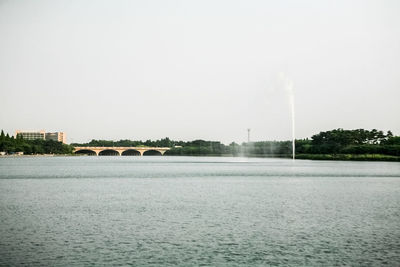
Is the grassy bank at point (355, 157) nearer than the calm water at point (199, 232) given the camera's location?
No

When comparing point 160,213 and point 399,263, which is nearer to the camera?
point 399,263

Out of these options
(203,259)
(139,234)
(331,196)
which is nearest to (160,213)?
(139,234)

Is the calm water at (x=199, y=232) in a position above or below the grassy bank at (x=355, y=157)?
below

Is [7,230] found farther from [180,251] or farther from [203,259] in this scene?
[203,259]

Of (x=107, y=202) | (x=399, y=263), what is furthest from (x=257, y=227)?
(x=107, y=202)

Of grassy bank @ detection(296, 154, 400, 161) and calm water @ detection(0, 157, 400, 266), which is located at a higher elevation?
grassy bank @ detection(296, 154, 400, 161)

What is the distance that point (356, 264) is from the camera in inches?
601

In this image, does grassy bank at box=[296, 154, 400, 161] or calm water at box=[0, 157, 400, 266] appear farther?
grassy bank at box=[296, 154, 400, 161]

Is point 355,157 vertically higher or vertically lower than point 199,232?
higher

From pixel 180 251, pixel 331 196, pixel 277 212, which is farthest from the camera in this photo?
pixel 331 196

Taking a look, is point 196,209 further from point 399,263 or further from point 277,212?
point 399,263

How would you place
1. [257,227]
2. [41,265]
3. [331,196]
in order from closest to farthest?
[41,265] → [257,227] → [331,196]

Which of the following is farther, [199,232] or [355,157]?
[355,157]

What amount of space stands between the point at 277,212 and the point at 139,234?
10.5 meters
